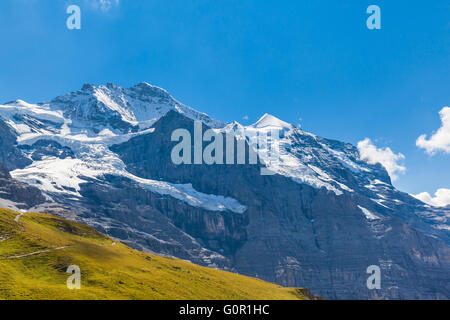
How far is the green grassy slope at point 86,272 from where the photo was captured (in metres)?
83.3

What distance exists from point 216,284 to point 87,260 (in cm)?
3666

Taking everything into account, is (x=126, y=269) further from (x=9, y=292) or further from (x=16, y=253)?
(x=9, y=292)

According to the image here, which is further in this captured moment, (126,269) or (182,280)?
(182,280)

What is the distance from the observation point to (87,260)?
10362 cm

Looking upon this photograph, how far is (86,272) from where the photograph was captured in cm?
9475

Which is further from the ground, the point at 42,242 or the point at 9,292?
the point at 42,242

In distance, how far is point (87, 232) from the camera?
142625 millimetres

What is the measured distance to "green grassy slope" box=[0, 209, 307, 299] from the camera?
273 ft
